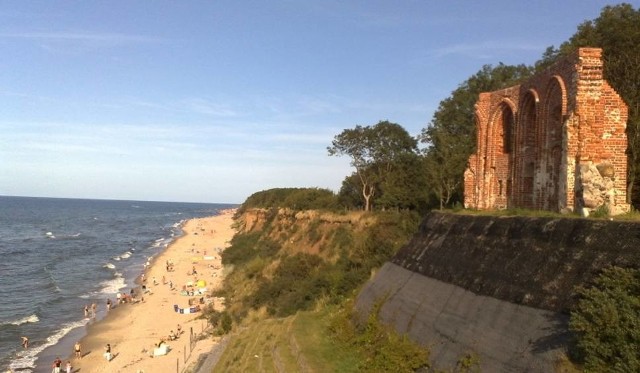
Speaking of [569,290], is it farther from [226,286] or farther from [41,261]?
[41,261]

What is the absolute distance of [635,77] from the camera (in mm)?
21984

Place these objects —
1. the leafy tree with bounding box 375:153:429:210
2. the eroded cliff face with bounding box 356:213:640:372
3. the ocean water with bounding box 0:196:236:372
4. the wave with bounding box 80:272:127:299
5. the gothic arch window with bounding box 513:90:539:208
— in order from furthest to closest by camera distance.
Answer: the wave with bounding box 80:272:127:299
the leafy tree with bounding box 375:153:429:210
the ocean water with bounding box 0:196:236:372
the gothic arch window with bounding box 513:90:539:208
the eroded cliff face with bounding box 356:213:640:372

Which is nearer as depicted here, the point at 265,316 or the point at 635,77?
the point at 635,77

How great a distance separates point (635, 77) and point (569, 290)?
52.1 feet

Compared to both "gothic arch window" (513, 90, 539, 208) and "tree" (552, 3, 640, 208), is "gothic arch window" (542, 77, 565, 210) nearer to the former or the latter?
"gothic arch window" (513, 90, 539, 208)

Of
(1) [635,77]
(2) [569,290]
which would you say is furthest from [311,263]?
(2) [569,290]

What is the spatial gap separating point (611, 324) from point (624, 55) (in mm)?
Answer: 17757

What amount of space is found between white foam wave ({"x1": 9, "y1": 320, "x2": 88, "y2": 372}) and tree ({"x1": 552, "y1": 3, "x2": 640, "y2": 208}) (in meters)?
29.0

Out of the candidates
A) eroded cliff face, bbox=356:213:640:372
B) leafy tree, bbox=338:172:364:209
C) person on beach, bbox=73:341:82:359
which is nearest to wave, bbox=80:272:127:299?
person on beach, bbox=73:341:82:359

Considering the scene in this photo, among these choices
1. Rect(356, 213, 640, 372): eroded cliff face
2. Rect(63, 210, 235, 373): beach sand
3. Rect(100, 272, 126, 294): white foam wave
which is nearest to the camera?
Rect(356, 213, 640, 372): eroded cliff face

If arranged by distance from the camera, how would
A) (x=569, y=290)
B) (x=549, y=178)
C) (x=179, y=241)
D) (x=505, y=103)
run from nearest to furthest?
(x=569, y=290)
(x=549, y=178)
(x=505, y=103)
(x=179, y=241)

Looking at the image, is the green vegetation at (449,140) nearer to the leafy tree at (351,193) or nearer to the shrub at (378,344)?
the leafy tree at (351,193)

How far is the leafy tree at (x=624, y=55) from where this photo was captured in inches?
790

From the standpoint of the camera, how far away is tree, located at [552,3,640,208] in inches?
790
